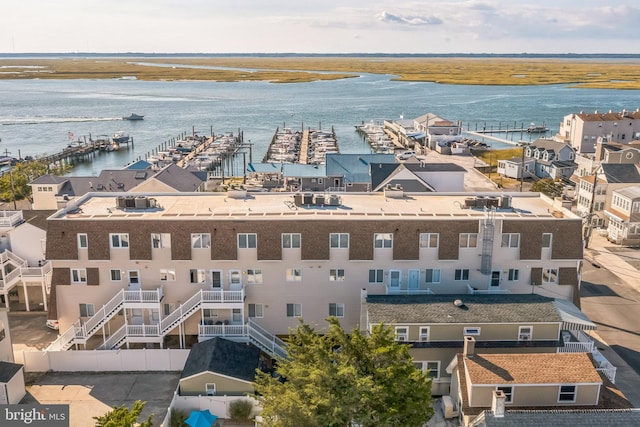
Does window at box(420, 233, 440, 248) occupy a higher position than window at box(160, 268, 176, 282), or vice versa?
window at box(420, 233, 440, 248)

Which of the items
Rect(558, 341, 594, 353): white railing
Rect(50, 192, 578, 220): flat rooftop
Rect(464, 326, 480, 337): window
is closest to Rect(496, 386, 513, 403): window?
Rect(464, 326, 480, 337): window

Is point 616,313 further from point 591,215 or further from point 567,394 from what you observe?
point 591,215

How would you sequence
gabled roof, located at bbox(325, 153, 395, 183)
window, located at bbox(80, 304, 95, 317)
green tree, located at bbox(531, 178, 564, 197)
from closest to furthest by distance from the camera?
window, located at bbox(80, 304, 95, 317) < gabled roof, located at bbox(325, 153, 395, 183) < green tree, located at bbox(531, 178, 564, 197)

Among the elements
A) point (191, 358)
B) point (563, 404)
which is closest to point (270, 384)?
point (191, 358)

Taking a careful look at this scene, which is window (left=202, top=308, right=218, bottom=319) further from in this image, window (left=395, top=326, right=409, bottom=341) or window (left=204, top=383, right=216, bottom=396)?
window (left=395, top=326, right=409, bottom=341)

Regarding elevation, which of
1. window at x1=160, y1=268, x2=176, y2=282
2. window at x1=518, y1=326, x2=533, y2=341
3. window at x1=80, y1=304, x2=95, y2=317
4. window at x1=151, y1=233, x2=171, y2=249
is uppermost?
window at x1=151, y1=233, x2=171, y2=249

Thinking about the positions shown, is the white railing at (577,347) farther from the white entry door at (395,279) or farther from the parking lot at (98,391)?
the parking lot at (98,391)

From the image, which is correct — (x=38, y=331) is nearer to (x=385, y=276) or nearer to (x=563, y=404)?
(x=385, y=276)
